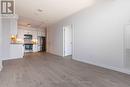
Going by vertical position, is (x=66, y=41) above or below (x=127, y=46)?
above

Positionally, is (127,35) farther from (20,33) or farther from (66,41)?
(20,33)

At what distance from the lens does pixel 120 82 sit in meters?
3.12

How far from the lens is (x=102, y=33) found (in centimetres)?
481

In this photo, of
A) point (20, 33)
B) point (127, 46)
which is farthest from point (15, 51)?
point (127, 46)

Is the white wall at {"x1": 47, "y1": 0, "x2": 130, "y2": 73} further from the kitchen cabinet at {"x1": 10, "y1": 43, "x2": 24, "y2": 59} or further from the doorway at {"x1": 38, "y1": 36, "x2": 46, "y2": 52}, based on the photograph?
the doorway at {"x1": 38, "y1": 36, "x2": 46, "y2": 52}

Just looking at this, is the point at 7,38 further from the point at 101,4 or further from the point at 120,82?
the point at 120,82

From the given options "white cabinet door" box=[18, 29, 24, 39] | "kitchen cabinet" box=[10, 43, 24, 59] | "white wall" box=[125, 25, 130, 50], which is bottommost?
"kitchen cabinet" box=[10, 43, 24, 59]

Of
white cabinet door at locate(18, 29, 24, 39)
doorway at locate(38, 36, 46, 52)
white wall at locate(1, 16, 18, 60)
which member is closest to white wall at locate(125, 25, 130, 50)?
white wall at locate(1, 16, 18, 60)

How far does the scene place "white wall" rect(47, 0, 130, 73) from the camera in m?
4.11

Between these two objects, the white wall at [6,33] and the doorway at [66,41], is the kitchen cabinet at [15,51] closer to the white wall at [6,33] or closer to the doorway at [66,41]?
the white wall at [6,33]

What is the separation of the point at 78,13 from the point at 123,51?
3245 millimetres

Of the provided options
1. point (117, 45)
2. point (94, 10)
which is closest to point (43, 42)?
point (94, 10)

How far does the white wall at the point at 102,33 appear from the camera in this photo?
4.11 meters

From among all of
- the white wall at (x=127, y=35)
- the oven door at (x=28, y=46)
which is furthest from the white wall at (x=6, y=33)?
the white wall at (x=127, y=35)
